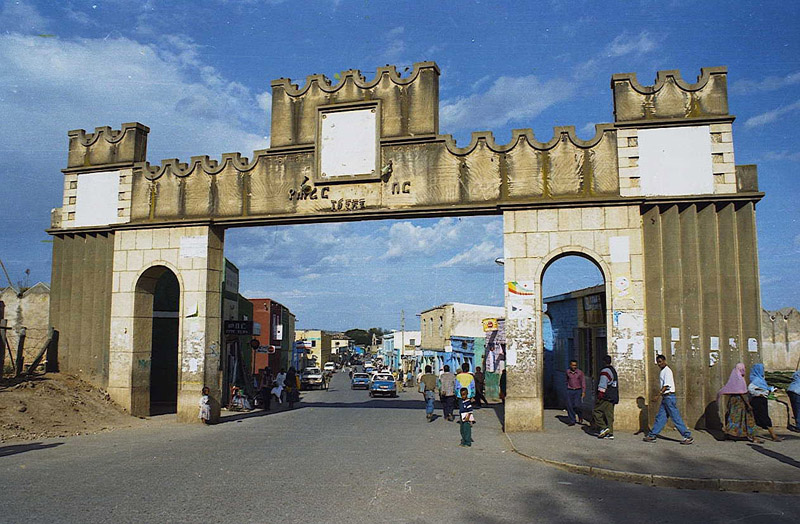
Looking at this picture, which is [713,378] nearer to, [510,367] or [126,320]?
[510,367]

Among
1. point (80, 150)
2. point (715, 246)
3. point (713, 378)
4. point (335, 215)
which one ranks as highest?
point (80, 150)

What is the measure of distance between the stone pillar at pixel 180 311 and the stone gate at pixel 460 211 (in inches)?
1.8

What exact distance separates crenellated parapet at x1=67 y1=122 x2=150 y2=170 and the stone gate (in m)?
0.05

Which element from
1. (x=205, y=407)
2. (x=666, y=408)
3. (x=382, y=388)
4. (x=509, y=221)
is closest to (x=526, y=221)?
(x=509, y=221)

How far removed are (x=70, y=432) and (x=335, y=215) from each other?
8104 millimetres

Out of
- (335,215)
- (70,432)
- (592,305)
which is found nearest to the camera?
(70,432)

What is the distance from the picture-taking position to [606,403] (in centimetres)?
1273

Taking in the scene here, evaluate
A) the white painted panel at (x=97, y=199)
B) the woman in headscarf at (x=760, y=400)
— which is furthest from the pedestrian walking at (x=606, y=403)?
the white painted panel at (x=97, y=199)

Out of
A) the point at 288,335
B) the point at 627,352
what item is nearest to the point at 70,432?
the point at 627,352

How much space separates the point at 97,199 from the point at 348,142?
26.2 feet

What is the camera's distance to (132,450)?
39.1ft

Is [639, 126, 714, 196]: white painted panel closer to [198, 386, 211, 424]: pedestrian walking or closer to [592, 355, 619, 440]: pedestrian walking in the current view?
[592, 355, 619, 440]: pedestrian walking

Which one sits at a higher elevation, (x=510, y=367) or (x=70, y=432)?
(x=510, y=367)

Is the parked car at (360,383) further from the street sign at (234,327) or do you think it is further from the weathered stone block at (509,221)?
the weathered stone block at (509,221)
